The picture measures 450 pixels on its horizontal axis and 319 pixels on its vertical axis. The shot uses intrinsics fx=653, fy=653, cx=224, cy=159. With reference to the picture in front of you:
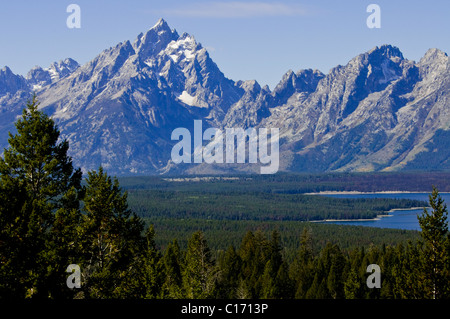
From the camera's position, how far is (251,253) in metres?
123

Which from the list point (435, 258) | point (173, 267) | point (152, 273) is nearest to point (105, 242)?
point (152, 273)

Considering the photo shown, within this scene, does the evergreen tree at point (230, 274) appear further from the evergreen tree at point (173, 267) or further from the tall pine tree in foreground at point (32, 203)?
the tall pine tree in foreground at point (32, 203)

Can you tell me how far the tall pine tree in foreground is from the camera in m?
40.2

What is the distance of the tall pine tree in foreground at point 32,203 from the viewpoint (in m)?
40.2

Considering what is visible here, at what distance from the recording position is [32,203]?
42.7 metres

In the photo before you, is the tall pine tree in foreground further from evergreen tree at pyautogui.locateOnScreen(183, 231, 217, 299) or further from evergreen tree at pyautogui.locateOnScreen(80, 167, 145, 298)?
evergreen tree at pyautogui.locateOnScreen(183, 231, 217, 299)

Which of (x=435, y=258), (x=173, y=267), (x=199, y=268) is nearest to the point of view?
(x=435, y=258)

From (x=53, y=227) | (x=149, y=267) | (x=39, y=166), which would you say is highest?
(x=39, y=166)

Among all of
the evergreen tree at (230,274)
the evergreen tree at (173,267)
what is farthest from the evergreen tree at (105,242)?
the evergreen tree at (230,274)

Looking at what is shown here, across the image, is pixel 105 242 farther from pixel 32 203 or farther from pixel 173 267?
pixel 173 267

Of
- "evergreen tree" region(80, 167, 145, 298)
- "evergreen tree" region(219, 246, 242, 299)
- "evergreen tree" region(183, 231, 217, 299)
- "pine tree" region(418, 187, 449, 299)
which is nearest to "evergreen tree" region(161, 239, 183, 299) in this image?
"evergreen tree" region(183, 231, 217, 299)
